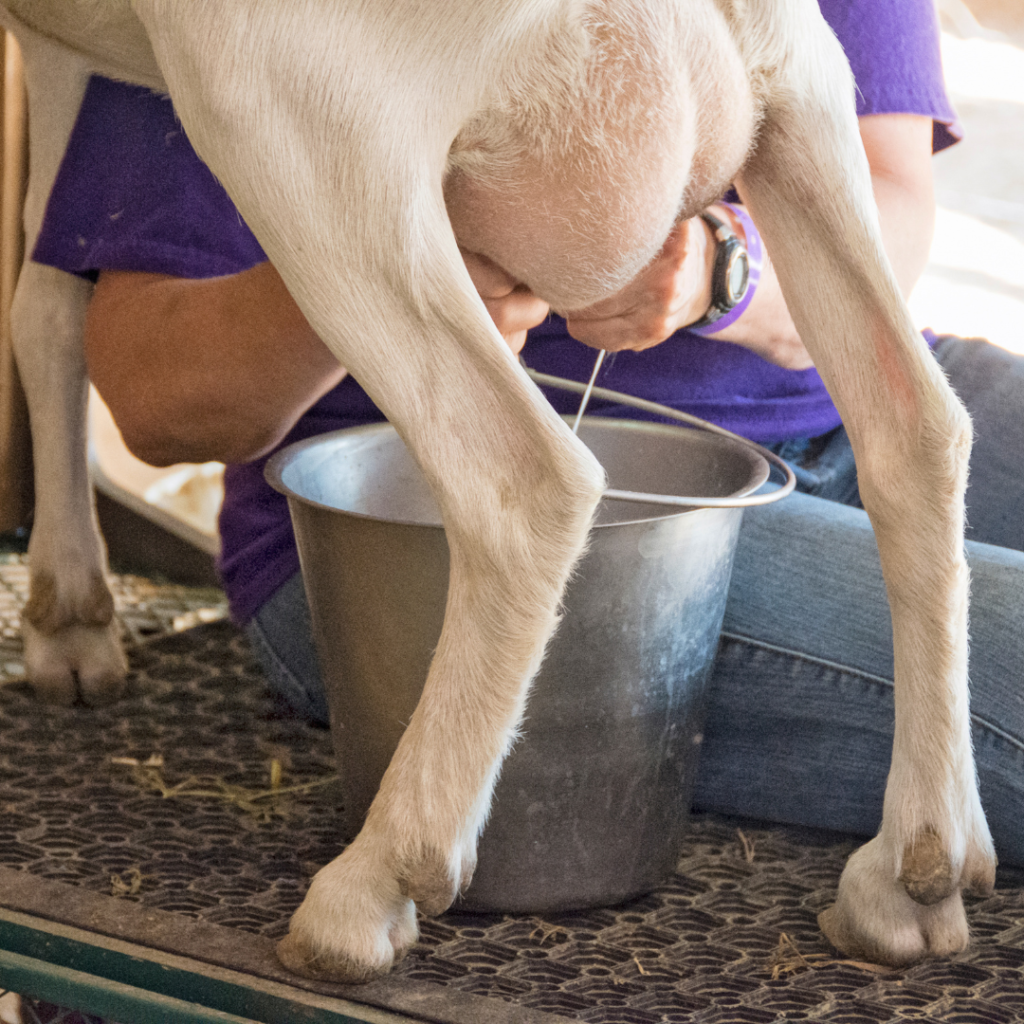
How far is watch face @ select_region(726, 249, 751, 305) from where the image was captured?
877 mm

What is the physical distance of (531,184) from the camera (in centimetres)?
68

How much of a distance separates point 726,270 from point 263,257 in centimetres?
49

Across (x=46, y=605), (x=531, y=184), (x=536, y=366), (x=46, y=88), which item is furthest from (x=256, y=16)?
(x=46, y=605)

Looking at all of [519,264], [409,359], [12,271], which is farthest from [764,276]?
[12,271]

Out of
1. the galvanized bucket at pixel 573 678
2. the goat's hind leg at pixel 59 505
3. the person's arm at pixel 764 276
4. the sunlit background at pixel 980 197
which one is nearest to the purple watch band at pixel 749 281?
the person's arm at pixel 764 276

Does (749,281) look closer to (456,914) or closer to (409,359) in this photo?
(409,359)

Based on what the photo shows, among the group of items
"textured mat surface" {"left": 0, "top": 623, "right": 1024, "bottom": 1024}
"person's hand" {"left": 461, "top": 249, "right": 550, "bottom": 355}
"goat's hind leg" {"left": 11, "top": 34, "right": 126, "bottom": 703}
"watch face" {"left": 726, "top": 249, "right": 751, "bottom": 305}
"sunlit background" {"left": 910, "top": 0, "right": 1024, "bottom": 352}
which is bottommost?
"textured mat surface" {"left": 0, "top": 623, "right": 1024, "bottom": 1024}

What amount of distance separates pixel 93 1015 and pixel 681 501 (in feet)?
1.54

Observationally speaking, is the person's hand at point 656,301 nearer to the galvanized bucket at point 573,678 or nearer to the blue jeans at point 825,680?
the galvanized bucket at point 573,678

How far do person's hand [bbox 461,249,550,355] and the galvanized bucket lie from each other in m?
0.15

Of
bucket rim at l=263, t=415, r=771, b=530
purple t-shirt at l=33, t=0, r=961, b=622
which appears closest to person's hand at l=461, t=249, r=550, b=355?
bucket rim at l=263, t=415, r=771, b=530

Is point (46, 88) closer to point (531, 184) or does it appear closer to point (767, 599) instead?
point (531, 184)

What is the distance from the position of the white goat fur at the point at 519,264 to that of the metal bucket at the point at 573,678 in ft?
0.35

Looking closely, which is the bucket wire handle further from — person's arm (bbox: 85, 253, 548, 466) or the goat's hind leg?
the goat's hind leg
